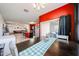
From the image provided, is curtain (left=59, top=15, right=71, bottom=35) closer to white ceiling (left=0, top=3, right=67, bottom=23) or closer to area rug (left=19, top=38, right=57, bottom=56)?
area rug (left=19, top=38, right=57, bottom=56)

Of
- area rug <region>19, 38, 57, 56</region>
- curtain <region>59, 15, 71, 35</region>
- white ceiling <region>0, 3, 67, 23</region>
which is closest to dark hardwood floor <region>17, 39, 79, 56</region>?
area rug <region>19, 38, 57, 56</region>

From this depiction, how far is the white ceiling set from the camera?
5.67 feet

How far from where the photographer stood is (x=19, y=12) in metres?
1.92

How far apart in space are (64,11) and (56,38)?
2.98 feet

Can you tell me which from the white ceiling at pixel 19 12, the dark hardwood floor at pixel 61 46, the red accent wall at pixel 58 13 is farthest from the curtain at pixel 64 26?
the white ceiling at pixel 19 12

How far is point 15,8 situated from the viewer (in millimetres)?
1838

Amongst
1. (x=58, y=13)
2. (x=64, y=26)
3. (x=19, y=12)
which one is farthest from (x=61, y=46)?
(x=19, y=12)

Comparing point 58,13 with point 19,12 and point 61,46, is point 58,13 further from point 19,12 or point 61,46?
point 19,12

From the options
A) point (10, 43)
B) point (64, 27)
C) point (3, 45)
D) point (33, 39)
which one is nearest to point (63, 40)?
point (64, 27)

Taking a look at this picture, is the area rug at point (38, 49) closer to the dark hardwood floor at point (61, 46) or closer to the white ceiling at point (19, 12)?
the dark hardwood floor at point (61, 46)

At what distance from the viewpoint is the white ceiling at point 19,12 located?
1.73 m

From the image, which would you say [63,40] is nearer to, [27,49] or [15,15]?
[27,49]

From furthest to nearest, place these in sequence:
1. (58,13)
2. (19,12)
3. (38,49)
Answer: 1. (58,13)
2. (38,49)
3. (19,12)

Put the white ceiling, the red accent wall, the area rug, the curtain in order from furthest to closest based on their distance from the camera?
the red accent wall, the curtain, the area rug, the white ceiling
